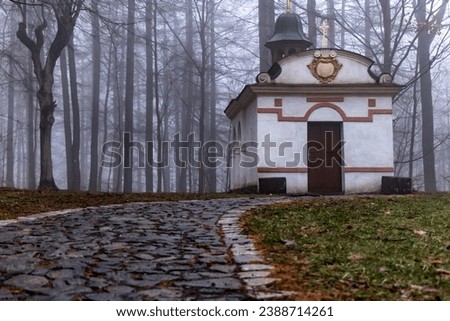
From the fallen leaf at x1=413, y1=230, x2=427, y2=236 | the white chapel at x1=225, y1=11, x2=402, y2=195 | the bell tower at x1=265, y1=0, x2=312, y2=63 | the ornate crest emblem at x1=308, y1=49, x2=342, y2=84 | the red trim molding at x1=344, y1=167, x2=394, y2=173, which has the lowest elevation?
the fallen leaf at x1=413, y1=230, x2=427, y2=236

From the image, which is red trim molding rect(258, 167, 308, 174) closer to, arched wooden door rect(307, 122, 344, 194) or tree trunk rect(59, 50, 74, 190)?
arched wooden door rect(307, 122, 344, 194)

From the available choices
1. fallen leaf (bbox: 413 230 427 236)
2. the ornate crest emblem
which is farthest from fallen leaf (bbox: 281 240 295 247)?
the ornate crest emblem

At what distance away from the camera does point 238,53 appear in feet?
130

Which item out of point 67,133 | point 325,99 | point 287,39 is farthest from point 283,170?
point 67,133

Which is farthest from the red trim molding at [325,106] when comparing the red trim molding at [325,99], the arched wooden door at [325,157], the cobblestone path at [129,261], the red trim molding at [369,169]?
the cobblestone path at [129,261]

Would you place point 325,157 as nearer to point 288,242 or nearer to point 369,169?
point 369,169

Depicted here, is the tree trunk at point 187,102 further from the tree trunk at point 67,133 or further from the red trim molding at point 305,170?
the red trim molding at point 305,170

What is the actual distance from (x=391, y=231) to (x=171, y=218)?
3186mm

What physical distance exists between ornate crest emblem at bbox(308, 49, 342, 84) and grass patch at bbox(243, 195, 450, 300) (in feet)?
30.2

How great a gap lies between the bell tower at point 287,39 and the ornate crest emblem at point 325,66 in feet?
8.22

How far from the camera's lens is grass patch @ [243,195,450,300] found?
3.68m

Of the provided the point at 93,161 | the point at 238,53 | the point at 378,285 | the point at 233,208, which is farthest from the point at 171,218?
the point at 238,53

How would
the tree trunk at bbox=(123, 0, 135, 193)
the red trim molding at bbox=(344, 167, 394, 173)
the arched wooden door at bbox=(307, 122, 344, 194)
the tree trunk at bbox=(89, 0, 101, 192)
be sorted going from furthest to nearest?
the tree trunk at bbox=(89, 0, 101, 192)
the tree trunk at bbox=(123, 0, 135, 193)
the arched wooden door at bbox=(307, 122, 344, 194)
the red trim molding at bbox=(344, 167, 394, 173)

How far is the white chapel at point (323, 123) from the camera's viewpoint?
17.5 meters
